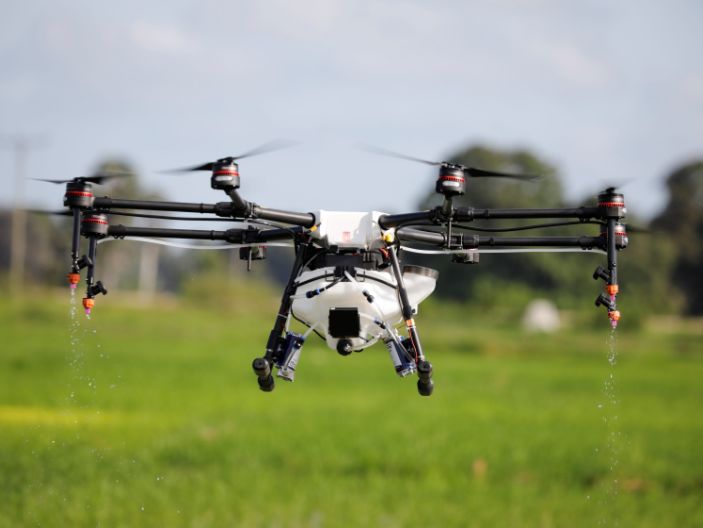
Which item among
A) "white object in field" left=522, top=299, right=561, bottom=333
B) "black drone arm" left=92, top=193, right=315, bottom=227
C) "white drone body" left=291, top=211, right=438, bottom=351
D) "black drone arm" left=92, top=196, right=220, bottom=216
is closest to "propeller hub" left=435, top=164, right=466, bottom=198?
"white drone body" left=291, top=211, right=438, bottom=351

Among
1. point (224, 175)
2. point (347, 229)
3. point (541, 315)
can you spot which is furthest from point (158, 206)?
point (541, 315)

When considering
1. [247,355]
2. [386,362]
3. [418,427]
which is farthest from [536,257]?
[418,427]

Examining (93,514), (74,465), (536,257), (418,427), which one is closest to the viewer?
(93,514)

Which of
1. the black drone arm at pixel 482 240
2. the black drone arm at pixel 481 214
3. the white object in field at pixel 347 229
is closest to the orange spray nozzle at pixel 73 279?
the white object in field at pixel 347 229

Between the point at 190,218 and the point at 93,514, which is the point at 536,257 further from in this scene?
the point at 190,218

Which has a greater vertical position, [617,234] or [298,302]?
[617,234]

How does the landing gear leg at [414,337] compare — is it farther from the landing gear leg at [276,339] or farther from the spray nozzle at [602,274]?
the spray nozzle at [602,274]

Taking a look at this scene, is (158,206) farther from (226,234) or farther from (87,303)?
(87,303)
